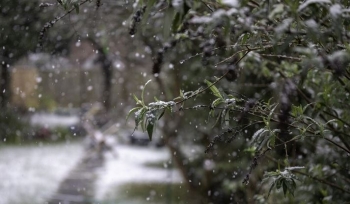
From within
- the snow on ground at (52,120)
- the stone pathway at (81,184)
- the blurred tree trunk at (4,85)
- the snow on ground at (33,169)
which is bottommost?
the stone pathway at (81,184)

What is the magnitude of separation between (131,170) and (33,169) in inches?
55.8

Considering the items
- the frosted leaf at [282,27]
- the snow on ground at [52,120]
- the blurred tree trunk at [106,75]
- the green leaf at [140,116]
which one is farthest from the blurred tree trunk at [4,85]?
the frosted leaf at [282,27]

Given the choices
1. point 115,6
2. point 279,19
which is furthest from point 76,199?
point 279,19

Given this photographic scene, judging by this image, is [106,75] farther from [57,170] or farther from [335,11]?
[335,11]

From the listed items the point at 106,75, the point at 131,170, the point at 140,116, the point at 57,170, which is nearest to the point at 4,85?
the point at 106,75

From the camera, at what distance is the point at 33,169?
24.5 feet

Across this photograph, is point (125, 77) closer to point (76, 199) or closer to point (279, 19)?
point (76, 199)

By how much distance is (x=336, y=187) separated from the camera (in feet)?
5.64

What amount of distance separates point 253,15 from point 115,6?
2.80 metres

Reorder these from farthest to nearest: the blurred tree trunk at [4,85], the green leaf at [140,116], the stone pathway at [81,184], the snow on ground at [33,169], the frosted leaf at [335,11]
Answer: the blurred tree trunk at [4,85] < the snow on ground at [33,169] < the stone pathway at [81,184] < the green leaf at [140,116] < the frosted leaf at [335,11]

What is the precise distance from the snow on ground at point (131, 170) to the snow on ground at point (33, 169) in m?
0.56

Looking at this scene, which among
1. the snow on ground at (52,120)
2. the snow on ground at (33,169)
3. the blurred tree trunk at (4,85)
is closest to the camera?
the snow on ground at (33,169)

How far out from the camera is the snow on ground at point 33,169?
5.87 meters

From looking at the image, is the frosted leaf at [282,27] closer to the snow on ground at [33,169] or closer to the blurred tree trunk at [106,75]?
the snow on ground at [33,169]
